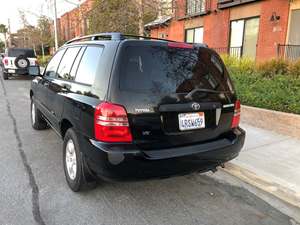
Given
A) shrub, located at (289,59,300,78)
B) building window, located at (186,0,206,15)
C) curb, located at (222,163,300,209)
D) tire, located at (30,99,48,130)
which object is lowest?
curb, located at (222,163,300,209)

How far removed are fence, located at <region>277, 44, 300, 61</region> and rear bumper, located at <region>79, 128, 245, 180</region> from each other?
381 inches

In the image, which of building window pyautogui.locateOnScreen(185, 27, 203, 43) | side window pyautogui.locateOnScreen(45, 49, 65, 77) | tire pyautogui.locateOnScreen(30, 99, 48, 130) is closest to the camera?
side window pyautogui.locateOnScreen(45, 49, 65, 77)

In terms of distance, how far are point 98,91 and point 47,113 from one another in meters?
2.21

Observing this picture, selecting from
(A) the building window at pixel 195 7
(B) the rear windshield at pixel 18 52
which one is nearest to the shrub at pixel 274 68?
Answer: (A) the building window at pixel 195 7

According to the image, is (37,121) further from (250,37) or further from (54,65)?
(250,37)

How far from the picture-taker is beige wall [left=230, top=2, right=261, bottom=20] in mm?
13000

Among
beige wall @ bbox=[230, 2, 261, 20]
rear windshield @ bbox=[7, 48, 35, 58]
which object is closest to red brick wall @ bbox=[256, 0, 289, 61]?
beige wall @ bbox=[230, 2, 261, 20]

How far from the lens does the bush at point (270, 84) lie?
598 centimetres

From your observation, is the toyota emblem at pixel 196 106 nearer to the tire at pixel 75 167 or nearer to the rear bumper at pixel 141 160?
the rear bumper at pixel 141 160

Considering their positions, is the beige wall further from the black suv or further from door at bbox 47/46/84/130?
door at bbox 47/46/84/130

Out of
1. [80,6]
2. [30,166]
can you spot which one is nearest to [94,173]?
[30,166]

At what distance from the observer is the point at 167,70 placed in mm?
2861

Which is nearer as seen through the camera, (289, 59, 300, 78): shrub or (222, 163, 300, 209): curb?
(222, 163, 300, 209): curb

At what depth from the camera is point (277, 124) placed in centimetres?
581
